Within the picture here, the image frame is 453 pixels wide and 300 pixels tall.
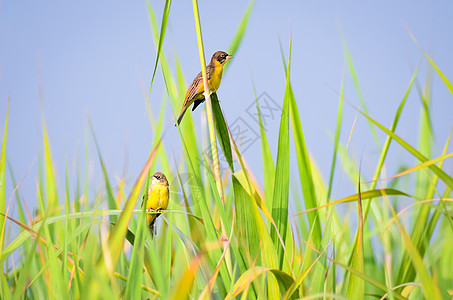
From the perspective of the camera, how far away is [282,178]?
1188mm

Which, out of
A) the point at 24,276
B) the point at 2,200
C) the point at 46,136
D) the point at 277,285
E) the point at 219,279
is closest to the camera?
the point at 24,276

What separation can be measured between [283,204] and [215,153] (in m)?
0.24

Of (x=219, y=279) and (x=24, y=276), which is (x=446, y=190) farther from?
(x=24, y=276)

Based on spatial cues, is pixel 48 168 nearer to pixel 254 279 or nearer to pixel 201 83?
pixel 201 83

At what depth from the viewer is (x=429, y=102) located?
1.70 m

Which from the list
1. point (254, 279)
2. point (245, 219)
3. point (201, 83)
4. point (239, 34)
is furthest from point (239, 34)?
point (254, 279)

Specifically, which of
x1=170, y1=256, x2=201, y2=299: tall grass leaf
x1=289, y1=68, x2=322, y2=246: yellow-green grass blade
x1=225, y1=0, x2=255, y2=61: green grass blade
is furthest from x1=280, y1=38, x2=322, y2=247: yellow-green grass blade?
x1=170, y1=256, x2=201, y2=299: tall grass leaf

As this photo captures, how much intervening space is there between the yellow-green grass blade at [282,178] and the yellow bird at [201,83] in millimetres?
318

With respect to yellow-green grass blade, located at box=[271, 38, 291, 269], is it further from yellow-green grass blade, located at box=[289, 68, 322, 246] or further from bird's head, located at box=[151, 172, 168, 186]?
bird's head, located at box=[151, 172, 168, 186]

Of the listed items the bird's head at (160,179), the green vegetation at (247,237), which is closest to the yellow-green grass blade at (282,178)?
the green vegetation at (247,237)

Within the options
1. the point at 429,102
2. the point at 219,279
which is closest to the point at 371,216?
the point at 429,102

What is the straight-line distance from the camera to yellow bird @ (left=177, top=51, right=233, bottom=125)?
1.61m

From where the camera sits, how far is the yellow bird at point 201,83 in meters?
1.61

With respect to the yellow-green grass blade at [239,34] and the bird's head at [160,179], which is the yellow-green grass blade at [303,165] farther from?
the bird's head at [160,179]
